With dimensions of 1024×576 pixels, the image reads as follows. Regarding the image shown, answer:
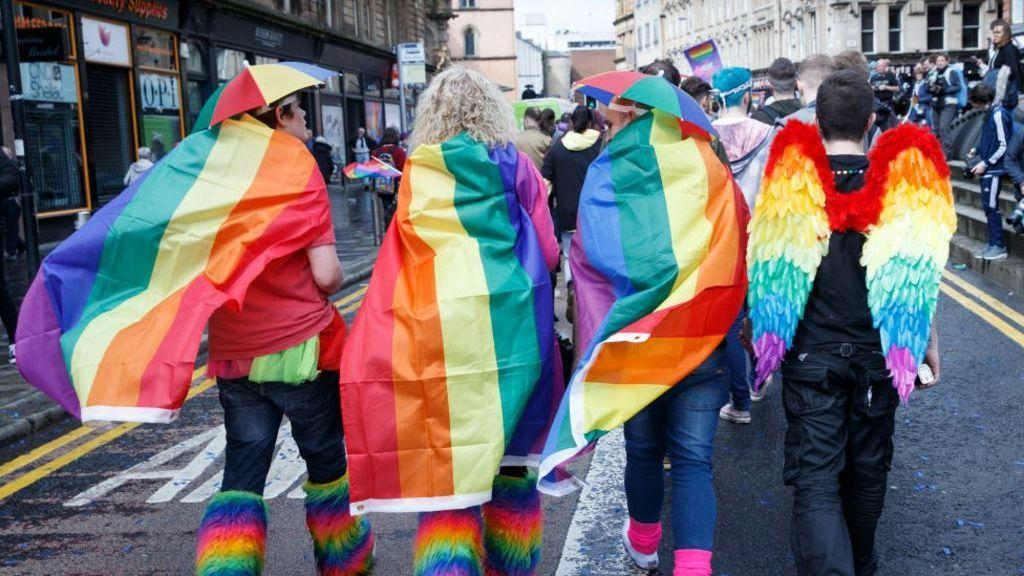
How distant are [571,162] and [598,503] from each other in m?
4.88

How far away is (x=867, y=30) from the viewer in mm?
53375

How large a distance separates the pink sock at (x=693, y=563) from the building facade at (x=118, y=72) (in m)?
8.36

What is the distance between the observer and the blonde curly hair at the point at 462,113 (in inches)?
141

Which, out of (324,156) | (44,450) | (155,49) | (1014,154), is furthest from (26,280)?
(324,156)

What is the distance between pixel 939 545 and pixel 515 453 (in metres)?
2.04

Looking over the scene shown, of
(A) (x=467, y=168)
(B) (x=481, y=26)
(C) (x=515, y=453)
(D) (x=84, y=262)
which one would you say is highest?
(B) (x=481, y=26)

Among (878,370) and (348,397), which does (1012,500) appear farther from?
(348,397)

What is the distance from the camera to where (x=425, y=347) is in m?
3.44

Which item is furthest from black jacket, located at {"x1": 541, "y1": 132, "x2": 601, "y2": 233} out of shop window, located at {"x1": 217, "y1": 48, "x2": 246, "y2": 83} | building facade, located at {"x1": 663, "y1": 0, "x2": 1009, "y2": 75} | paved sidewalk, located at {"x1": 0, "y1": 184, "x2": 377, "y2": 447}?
building facade, located at {"x1": 663, "y1": 0, "x2": 1009, "y2": 75}

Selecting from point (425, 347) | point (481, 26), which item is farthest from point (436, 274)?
point (481, 26)

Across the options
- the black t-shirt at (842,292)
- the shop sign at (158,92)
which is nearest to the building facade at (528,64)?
→ the shop sign at (158,92)

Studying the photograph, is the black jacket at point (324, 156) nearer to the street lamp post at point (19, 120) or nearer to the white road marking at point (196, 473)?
the street lamp post at point (19, 120)

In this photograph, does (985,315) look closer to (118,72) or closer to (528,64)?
(118,72)

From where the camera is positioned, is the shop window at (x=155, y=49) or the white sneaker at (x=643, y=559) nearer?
the white sneaker at (x=643, y=559)
